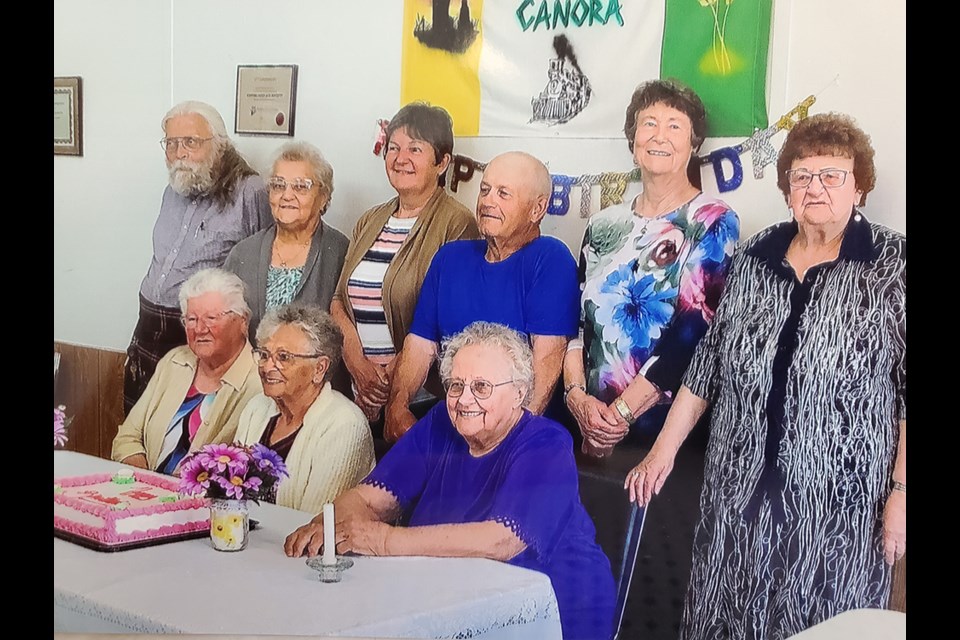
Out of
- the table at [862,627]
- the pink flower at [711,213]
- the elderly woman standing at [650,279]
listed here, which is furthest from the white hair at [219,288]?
the table at [862,627]

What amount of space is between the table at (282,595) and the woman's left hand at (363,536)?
3 cm

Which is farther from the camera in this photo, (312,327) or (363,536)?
(312,327)

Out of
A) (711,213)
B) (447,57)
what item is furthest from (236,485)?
(711,213)

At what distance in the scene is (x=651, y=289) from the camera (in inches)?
104

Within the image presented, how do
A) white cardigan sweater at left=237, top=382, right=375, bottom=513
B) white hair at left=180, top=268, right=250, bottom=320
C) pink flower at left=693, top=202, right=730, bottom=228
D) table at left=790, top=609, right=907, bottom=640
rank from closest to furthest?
table at left=790, top=609, right=907, bottom=640 → pink flower at left=693, top=202, right=730, bottom=228 → white cardigan sweater at left=237, top=382, right=375, bottom=513 → white hair at left=180, top=268, right=250, bottom=320

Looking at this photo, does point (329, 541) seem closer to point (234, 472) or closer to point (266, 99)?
point (234, 472)

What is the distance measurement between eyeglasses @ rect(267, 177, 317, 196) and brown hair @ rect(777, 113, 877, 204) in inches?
51.2

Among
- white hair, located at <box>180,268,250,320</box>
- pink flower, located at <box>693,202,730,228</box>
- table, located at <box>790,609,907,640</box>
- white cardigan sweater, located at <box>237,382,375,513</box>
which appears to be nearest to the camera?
table, located at <box>790,609,907,640</box>

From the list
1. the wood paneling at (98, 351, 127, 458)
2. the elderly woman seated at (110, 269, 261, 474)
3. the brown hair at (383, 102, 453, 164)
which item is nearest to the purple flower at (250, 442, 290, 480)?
the elderly woman seated at (110, 269, 261, 474)

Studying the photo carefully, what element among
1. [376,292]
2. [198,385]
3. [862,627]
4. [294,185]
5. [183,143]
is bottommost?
[862,627]

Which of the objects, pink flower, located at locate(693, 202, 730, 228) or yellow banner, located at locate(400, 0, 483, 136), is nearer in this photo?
pink flower, located at locate(693, 202, 730, 228)

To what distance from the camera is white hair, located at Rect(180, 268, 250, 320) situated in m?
2.95

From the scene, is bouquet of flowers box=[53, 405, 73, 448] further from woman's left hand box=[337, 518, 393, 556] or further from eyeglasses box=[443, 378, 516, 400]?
eyeglasses box=[443, 378, 516, 400]

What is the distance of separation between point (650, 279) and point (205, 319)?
1.31m
